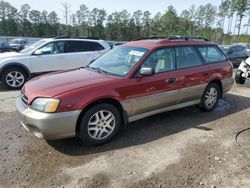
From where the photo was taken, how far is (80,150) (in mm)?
3707

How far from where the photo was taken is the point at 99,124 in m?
3.77

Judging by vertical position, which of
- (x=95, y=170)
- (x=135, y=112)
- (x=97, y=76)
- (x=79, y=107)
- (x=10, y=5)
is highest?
(x=10, y=5)

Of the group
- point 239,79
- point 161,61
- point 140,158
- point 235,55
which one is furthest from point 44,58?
point 235,55

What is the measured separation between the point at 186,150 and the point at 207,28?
57.5 m

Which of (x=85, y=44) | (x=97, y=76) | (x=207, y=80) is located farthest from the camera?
(x=85, y=44)

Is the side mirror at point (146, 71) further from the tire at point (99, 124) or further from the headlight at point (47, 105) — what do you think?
the headlight at point (47, 105)

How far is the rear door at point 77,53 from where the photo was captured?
338 inches

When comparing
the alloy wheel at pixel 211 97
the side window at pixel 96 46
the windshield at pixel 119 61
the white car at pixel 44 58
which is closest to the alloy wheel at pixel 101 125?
the windshield at pixel 119 61

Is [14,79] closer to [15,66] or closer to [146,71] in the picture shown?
[15,66]

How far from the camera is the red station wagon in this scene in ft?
11.3

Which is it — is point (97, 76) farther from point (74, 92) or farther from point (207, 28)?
point (207, 28)

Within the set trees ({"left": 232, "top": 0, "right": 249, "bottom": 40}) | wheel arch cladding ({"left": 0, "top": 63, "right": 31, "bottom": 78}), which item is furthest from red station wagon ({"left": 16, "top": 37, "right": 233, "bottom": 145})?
trees ({"left": 232, "top": 0, "right": 249, "bottom": 40})

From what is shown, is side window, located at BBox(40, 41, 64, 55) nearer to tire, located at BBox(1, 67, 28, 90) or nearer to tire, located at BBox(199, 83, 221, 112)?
tire, located at BBox(1, 67, 28, 90)

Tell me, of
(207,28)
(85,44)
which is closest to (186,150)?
(85,44)
